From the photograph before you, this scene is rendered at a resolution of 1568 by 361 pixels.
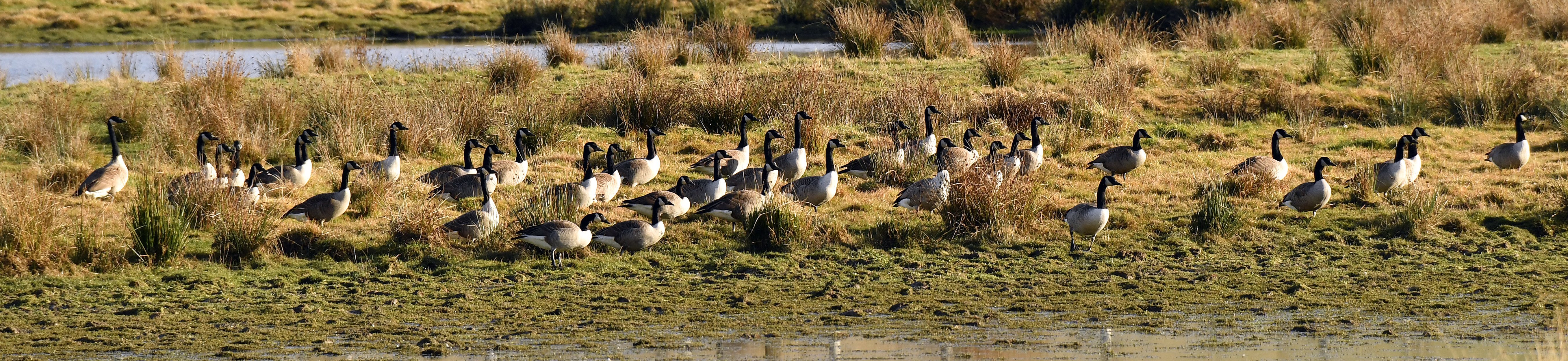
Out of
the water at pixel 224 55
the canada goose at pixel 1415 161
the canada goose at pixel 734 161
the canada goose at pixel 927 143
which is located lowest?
the water at pixel 224 55

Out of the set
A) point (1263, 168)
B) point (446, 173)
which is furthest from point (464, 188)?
point (1263, 168)

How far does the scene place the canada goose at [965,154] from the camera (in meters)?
11.8

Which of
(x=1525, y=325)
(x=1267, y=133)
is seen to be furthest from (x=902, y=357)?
(x=1267, y=133)

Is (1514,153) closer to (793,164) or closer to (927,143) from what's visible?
(927,143)

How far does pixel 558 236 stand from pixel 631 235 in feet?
1.92

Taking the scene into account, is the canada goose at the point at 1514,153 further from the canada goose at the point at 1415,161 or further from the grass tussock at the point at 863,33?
the grass tussock at the point at 863,33

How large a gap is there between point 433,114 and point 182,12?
2462 centimetres

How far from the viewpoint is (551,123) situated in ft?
50.5

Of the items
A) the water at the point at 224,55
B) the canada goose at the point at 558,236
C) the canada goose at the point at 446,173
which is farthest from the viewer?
the water at the point at 224,55

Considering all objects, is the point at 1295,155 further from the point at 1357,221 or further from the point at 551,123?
the point at 551,123

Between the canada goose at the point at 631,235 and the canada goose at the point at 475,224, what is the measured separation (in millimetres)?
791

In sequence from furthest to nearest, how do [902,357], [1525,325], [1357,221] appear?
[1357,221] → [1525,325] → [902,357]

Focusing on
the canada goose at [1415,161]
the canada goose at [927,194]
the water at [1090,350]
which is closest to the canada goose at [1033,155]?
the canada goose at [927,194]

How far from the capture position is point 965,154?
13188mm
